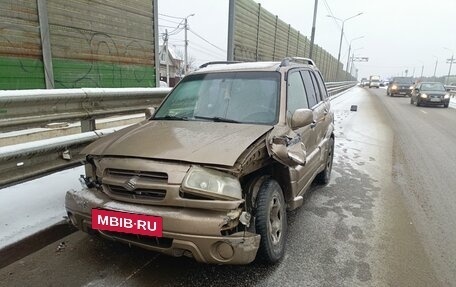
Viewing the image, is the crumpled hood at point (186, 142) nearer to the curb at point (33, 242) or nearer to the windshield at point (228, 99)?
the windshield at point (228, 99)

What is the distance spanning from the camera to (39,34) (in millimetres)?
5508

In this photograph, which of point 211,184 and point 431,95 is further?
point 431,95

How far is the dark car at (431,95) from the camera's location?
73.9 ft

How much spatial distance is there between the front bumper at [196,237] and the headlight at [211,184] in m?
0.14

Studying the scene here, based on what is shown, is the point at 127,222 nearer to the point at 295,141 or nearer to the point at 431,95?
the point at 295,141

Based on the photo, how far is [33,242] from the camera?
132 inches

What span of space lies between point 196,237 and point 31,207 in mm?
2354

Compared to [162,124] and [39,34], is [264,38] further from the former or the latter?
[162,124]

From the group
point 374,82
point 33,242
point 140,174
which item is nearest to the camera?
point 140,174

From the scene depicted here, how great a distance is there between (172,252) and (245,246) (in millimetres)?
548

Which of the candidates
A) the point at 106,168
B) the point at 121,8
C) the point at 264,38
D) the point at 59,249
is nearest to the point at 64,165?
the point at 59,249

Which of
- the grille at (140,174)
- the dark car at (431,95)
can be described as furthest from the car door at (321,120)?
the dark car at (431,95)

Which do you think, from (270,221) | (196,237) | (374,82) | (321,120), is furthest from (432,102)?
(374,82)

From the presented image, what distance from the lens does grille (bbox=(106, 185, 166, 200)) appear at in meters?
2.72
